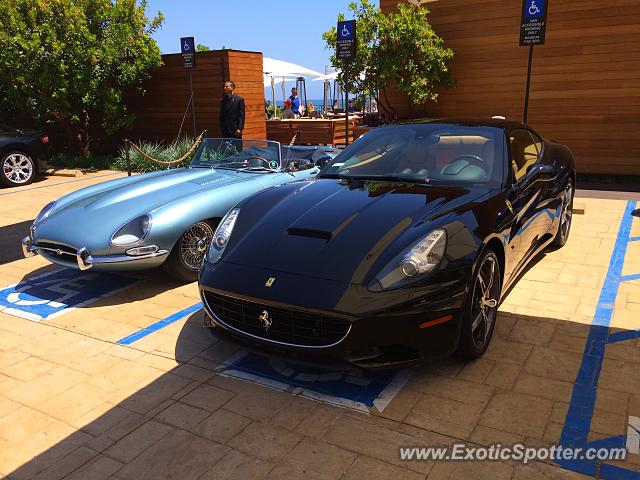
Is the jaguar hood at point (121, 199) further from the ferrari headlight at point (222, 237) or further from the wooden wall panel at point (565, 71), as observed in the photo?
the wooden wall panel at point (565, 71)

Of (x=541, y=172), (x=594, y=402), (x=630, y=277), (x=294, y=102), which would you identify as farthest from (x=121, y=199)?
(x=294, y=102)

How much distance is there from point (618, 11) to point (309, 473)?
10233mm

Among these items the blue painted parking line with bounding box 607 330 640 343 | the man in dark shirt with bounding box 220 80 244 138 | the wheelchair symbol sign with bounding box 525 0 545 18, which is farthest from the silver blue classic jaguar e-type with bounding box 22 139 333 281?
the wheelchair symbol sign with bounding box 525 0 545 18

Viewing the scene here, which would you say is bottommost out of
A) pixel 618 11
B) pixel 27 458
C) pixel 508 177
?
pixel 27 458

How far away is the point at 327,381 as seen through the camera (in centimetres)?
322

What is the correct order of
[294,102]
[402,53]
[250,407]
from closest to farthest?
1. [250,407]
2. [402,53]
3. [294,102]

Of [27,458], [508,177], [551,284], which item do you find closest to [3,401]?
[27,458]

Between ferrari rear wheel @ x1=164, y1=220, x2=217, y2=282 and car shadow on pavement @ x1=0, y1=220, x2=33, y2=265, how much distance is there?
8.02 ft

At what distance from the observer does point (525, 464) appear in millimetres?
2451

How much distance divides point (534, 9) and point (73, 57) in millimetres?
10100

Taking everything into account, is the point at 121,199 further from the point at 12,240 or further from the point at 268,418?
the point at 268,418

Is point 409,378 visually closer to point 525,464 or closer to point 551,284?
point 525,464

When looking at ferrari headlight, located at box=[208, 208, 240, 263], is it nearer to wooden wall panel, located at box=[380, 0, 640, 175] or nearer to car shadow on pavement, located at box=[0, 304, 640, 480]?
car shadow on pavement, located at box=[0, 304, 640, 480]

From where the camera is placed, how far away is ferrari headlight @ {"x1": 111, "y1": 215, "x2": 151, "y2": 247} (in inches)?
174
